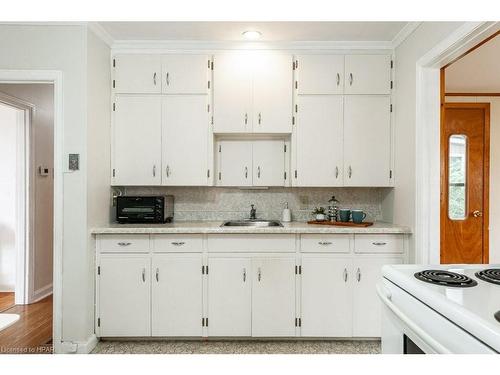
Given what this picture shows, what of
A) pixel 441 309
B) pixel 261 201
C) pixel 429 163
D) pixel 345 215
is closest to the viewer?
pixel 441 309

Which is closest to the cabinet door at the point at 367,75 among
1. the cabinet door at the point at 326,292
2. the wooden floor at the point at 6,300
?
the cabinet door at the point at 326,292

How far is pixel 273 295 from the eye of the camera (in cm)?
270

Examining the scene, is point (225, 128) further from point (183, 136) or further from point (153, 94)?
point (153, 94)

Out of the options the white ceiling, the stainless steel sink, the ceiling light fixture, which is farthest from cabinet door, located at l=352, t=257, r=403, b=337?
the ceiling light fixture

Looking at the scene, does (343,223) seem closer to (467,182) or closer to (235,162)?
(235,162)

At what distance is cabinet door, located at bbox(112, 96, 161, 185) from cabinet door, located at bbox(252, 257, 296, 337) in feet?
3.85

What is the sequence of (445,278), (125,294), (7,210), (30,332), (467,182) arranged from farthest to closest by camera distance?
1. (467,182)
2. (7,210)
3. (30,332)
4. (125,294)
5. (445,278)

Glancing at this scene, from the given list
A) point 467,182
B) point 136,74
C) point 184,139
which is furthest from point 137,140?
point 467,182

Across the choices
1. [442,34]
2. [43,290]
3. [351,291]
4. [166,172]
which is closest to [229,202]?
[166,172]

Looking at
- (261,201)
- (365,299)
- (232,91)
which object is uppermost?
(232,91)

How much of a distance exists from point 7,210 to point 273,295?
3220 millimetres

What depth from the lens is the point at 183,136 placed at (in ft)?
9.87

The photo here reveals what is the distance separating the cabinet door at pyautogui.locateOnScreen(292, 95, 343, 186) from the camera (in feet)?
9.84

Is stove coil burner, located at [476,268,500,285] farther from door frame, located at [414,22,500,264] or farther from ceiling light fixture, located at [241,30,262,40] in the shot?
ceiling light fixture, located at [241,30,262,40]
